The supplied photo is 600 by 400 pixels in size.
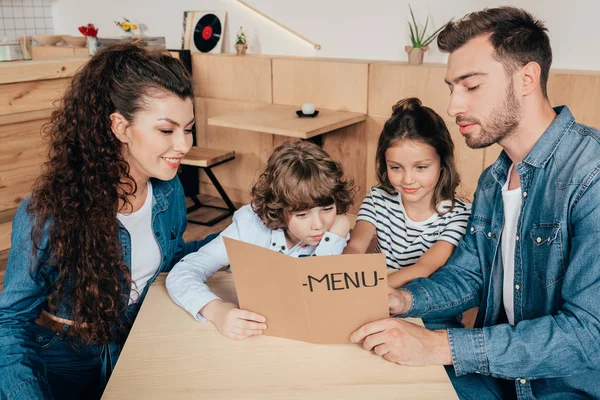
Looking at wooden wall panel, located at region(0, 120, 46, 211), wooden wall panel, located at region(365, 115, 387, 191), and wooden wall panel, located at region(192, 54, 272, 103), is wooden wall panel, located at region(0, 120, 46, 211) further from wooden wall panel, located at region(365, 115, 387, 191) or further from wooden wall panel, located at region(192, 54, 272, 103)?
wooden wall panel, located at region(365, 115, 387, 191)

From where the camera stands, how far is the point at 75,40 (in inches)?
208

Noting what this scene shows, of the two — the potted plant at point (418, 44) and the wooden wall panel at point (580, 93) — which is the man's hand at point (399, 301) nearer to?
the wooden wall panel at point (580, 93)

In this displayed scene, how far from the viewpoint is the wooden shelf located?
Answer: 11.3ft

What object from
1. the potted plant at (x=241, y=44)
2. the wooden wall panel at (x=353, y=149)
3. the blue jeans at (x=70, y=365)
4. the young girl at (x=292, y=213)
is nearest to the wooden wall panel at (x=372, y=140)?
the wooden wall panel at (x=353, y=149)

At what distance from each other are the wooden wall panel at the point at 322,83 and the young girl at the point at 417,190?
6.58 ft

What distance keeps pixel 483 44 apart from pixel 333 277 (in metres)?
0.70

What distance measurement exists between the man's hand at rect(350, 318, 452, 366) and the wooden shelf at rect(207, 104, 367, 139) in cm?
223

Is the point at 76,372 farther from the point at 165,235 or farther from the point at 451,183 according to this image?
the point at 451,183

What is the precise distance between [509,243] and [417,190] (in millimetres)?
433

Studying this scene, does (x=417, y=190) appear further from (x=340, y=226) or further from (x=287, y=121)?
(x=287, y=121)

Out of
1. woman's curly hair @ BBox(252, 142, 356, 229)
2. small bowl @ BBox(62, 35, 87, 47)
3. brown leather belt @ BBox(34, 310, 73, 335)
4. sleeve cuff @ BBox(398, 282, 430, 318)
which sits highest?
small bowl @ BBox(62, 35, 87, 47)

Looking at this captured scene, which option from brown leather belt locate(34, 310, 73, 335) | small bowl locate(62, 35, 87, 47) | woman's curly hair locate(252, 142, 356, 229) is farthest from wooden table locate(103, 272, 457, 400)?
small bowl locate(62, 35, 87, 47)

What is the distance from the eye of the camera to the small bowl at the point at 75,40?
5.24 metres

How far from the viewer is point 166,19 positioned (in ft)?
16.4
